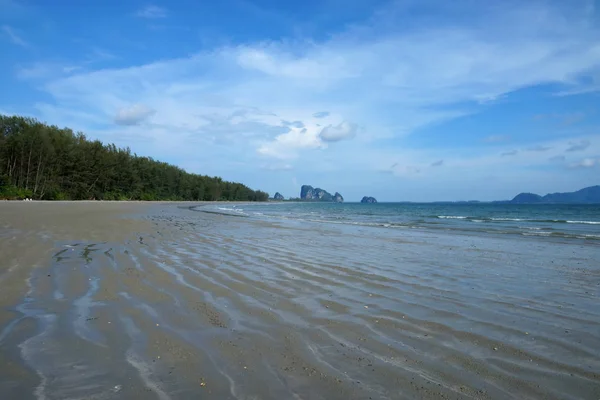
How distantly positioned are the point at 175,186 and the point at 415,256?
95969mm

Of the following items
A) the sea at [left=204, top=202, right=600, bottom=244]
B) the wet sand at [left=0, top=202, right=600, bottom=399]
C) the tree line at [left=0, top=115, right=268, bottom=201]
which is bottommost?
the wet sand at [left=0, top=202, right=600, bottom=399]

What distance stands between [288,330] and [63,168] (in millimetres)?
58837

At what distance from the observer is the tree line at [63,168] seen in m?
44.3

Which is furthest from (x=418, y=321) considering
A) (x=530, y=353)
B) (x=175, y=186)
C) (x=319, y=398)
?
(x=175, y=186)

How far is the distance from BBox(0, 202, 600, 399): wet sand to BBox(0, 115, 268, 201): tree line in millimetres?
45945

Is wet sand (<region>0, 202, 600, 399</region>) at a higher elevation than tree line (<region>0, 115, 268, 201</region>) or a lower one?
lower

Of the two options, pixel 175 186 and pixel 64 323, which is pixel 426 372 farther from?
pixel 175 186

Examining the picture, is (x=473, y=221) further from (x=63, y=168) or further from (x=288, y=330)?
(x=63, y=168)

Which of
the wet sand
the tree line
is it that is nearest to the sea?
the wet sand

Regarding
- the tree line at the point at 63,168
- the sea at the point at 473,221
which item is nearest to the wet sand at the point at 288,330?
the sea at the point at 473,221

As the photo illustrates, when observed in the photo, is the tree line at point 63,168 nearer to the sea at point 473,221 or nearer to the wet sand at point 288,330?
the sea at point 473,221

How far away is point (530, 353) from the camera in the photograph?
3844mm

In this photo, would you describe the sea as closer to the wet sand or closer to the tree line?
the wet sand

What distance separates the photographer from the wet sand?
9.84 feet
